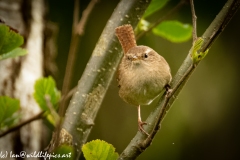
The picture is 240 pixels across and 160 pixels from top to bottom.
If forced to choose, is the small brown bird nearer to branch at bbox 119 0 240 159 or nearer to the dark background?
branch at bbox 119 0 240 159

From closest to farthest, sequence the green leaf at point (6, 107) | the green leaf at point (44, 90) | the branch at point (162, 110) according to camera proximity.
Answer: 1. the branch at point (162, 110)
2. the green leaf at point (6, 107)
3. the green leaf at point (44, 90)

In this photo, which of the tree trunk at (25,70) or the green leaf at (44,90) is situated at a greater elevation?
the green leaf at (44,90)

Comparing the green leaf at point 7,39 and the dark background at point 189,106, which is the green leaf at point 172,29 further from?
the dark background at point 189,106

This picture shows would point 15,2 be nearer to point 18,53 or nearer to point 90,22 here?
point 18,53

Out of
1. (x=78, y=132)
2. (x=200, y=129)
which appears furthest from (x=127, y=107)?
(x=78, y=132)

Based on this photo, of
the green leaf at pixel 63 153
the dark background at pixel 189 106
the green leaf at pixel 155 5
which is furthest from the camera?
the dark background at pixel 189 106

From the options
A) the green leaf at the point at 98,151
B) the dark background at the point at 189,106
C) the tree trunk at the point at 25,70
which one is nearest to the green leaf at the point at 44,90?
the tree trunk at the point at 25,70
